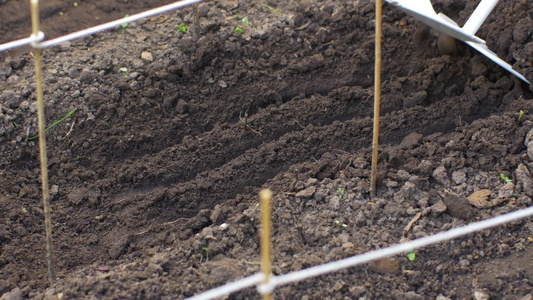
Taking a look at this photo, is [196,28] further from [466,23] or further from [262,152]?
[466,23]

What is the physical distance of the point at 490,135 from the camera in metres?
3.39

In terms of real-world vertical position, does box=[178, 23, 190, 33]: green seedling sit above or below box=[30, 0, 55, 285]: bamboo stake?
above

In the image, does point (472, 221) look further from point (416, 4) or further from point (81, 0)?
point (81, 0)

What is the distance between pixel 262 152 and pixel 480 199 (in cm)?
127

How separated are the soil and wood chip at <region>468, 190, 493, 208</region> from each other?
0.04 meters

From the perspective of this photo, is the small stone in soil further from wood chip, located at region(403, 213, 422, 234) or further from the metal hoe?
the metal hoe

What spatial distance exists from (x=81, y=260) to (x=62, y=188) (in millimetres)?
563

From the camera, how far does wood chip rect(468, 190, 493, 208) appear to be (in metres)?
3.08

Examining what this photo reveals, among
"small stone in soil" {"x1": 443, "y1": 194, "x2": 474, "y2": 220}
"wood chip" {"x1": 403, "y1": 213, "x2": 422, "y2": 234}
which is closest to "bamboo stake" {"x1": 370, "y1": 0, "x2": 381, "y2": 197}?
"wood chip" {"x1": 403, "y1": 213, "x2": 422, "y2": 234}

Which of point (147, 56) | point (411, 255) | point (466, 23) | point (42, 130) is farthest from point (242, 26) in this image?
point (411, 255)

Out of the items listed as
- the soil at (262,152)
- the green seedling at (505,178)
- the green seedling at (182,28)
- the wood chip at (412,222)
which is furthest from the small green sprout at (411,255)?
the green seedling at (182,28)

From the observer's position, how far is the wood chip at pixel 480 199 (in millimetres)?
3082

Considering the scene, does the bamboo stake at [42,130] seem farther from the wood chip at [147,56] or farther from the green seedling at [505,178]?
the green seedling at [505,178]

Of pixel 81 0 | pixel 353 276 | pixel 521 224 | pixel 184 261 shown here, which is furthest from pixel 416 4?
pixel 81 0
